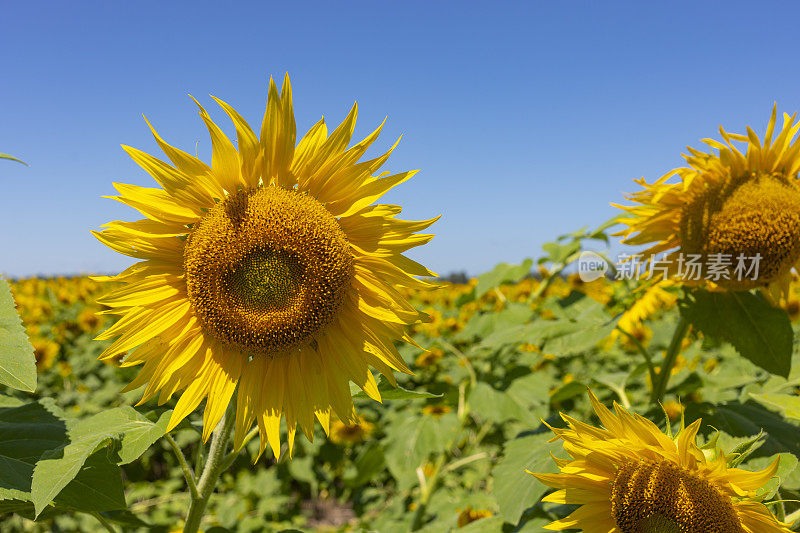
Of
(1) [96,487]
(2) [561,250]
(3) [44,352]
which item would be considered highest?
(2) [561,250]

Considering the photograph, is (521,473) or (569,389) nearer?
(521,473)

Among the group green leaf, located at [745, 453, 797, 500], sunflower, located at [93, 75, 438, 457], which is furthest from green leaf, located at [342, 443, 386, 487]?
green leaf, located at [745, 453, 797, 500]

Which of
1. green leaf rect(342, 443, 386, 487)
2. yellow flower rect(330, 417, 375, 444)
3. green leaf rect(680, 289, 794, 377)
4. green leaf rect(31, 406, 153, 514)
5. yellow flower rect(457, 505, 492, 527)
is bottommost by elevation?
yellow flower rect(330, 417, 375, 444)

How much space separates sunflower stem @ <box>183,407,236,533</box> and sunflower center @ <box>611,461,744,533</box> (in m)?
1.08

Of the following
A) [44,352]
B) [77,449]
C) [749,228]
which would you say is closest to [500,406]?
[749,228]

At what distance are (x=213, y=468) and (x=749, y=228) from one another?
77.4 inches

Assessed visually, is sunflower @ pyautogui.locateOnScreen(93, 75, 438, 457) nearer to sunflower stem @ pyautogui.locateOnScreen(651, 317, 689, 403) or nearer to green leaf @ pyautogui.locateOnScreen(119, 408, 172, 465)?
green leaf @ pyautogui.locateOnScreen(119, 408, 172, 465)

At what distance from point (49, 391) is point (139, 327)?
20.4ft

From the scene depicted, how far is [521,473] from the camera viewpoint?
1.80 meters

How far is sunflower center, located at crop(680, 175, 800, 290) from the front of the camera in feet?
6.11

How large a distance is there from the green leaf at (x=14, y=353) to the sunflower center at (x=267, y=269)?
0.41 metres

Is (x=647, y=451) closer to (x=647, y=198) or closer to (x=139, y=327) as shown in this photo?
(x=647, y=198)

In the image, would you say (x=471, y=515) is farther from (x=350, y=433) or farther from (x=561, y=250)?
(x=350, y=433)

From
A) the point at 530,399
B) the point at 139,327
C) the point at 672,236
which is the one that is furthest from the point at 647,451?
the point at 530,399
